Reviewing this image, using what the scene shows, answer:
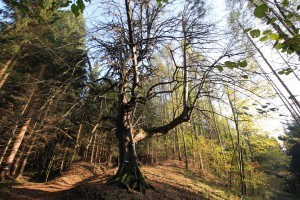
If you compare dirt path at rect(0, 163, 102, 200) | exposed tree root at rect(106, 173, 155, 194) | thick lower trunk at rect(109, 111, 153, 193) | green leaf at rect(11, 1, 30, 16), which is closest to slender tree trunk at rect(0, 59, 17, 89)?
dirt path at rect(0, 163, 102, 200)

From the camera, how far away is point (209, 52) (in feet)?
12.0

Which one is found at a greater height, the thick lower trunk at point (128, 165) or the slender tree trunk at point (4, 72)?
the slender tree trunk at point (4, 72)

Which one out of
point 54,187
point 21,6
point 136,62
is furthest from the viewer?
point 54,187

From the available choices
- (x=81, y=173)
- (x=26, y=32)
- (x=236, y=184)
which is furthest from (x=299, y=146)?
(x=26, y=32)

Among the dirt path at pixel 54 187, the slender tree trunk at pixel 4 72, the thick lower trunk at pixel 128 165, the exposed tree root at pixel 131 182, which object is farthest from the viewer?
the slender tree trunk at pixel 4 72

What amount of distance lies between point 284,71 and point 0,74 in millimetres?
9528

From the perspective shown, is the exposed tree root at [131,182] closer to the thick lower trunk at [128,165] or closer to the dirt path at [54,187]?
the thick lower trunk at [128,165]

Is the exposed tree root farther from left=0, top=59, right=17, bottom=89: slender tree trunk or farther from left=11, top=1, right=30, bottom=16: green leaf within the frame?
left=0, top=59, right=17, bottom=89: slender tree trunk

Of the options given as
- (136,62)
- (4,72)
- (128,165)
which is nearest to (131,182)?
(128,165)

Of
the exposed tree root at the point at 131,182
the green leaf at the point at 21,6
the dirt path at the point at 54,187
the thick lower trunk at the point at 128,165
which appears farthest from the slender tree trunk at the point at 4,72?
the green leaf at the point at 21,6

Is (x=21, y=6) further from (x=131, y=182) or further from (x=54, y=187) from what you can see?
(x=54, y=187)

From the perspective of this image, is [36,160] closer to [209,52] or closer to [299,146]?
[209,52]

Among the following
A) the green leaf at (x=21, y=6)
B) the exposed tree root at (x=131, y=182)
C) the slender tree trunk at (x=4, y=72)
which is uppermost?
the slender tree trunk at (x=4, y=72)

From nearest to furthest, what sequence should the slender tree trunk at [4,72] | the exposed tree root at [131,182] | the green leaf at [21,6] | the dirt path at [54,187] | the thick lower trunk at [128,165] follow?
1. the green leaf at [21,6]
2. the exposed tree root at [131,182]
3. the thick lower trunk at [128,165]
4. the dirt path at [54,187]
5. the slender tree trunk at [4,72]
